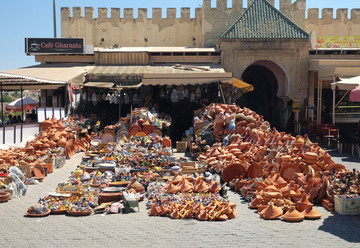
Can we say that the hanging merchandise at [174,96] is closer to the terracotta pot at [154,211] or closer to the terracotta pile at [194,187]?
the terracotta pile at [194,187]

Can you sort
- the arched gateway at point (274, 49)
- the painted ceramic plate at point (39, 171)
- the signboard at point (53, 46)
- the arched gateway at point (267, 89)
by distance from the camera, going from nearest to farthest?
the painted ceramic plate at point (39, 171) → the arched gateway at point (274, 49) → the arched gateway at point (267, 89) → the signboard at point (53, 46)

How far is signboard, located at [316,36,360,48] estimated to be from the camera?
2536 cm

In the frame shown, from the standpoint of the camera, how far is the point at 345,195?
7582 millimetres

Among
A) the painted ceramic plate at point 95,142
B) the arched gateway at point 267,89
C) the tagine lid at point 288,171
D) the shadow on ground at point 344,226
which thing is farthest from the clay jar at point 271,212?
the arched gateway at point 267,89

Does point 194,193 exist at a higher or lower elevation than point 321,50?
lower

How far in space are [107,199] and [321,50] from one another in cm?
1682

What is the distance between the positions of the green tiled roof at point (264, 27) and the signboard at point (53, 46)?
7.95m

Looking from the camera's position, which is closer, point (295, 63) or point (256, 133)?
point (256, 133)

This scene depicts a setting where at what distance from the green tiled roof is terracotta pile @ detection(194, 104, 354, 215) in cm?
874

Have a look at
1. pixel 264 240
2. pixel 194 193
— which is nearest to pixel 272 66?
pixel 194 193

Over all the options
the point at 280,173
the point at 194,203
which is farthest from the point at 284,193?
the point at 194,203

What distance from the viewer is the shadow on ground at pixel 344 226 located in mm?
6387

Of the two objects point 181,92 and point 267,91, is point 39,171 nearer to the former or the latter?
point 181,92

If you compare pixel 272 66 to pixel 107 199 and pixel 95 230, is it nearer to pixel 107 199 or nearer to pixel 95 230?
pixel 107 199
